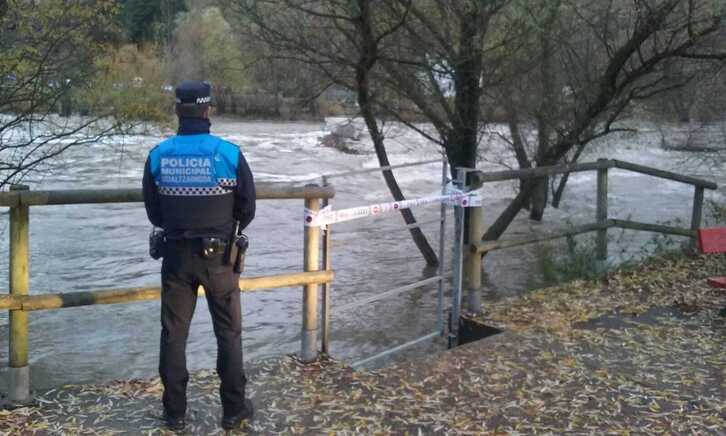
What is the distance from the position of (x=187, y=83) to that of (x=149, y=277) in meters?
9.01

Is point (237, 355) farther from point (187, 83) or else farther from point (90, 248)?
point (90, 248)

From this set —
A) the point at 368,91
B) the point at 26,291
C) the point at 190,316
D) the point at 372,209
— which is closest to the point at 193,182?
the point at 190,316

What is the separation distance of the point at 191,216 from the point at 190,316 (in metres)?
0.55

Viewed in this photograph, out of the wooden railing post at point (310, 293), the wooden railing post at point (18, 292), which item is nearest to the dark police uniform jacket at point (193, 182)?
the wooden railing post at point (18, 292)

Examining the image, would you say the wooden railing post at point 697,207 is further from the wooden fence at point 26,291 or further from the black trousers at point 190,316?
the black trousers at point 190,316

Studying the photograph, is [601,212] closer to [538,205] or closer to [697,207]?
[697,207]

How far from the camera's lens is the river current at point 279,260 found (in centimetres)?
916

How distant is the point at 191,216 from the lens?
4.30 meters

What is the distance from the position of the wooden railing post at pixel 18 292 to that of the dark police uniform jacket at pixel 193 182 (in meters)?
0.76

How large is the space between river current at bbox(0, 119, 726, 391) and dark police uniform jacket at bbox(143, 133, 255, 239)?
2.44m

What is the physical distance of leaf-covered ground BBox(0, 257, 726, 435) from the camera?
469 cm

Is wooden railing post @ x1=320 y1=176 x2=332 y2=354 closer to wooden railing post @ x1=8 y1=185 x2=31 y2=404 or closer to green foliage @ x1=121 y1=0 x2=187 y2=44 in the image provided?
wooden railing post @ x1=8 y1=185 x2=31 y2=404

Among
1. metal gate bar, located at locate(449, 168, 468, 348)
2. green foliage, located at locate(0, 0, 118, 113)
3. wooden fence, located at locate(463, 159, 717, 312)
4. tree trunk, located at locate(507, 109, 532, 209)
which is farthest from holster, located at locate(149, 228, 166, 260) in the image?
tree trunk, located at locate(507, 109, 532, 209)

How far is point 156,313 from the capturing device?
35.9 feet
